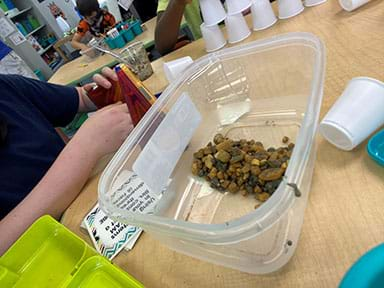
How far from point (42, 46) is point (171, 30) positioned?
3320mm

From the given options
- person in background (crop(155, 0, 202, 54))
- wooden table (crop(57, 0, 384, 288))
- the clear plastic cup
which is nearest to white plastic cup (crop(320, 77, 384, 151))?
wooden table (crop(57, 0, 384, 288))

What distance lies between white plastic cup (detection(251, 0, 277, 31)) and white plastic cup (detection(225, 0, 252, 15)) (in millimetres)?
26

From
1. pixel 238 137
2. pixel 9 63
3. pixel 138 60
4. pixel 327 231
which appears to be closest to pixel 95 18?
pixel 9 63

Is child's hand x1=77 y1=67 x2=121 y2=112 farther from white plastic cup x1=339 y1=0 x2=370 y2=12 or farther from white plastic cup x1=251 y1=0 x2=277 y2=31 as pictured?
white plastic cup x1=339 y1=0 x2=370 y2=12

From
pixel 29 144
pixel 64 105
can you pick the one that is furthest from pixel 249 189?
pixel 64 105

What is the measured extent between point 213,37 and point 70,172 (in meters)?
0.53

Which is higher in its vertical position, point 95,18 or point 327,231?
point 95,18

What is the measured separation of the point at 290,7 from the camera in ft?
2.48

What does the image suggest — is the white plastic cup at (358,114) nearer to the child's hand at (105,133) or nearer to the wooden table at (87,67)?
the child's hand at (105,133)

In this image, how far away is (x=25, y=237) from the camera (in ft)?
1.18

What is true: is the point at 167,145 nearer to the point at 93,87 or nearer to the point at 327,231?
the point at 327,231

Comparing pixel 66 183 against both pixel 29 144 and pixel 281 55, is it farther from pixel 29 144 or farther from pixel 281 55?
pixel 281 55

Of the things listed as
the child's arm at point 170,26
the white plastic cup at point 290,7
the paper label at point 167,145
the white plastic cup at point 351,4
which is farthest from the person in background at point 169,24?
the paper label at point 167,145

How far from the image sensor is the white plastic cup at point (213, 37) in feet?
2.60
